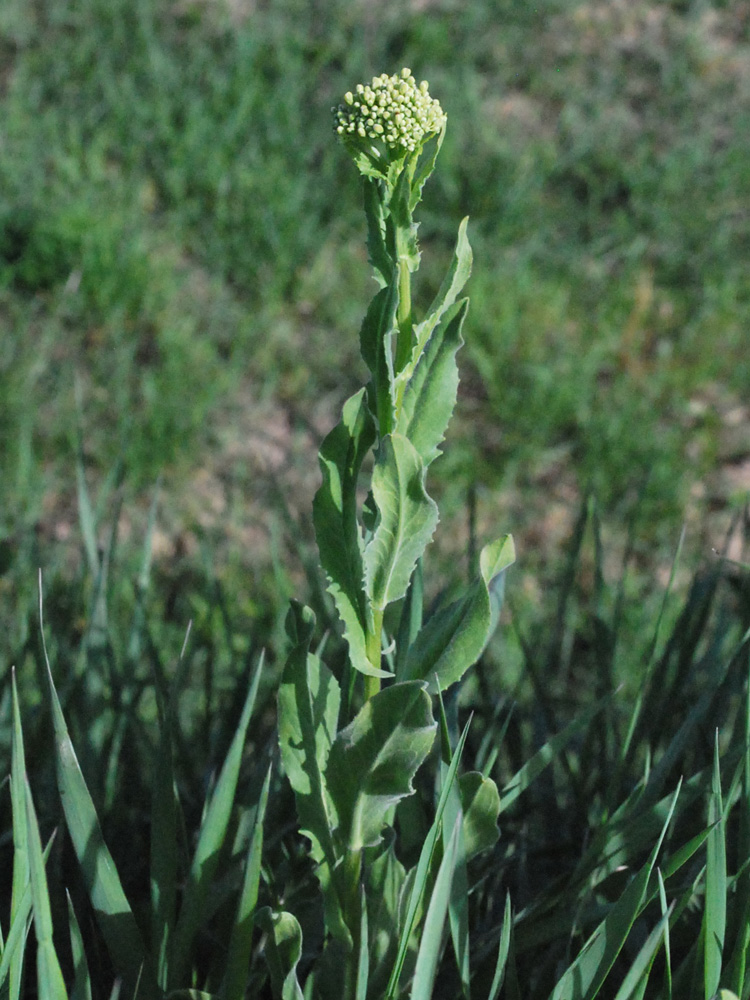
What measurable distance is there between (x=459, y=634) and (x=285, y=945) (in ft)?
0.98

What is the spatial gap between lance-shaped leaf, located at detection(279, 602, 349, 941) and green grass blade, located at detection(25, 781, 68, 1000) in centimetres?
21

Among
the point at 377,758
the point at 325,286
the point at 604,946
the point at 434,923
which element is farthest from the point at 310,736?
the point at 325,286

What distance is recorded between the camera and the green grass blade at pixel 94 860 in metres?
0.91

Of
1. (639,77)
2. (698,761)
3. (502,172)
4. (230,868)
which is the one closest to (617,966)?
(698,761)

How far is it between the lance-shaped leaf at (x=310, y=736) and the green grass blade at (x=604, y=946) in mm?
197

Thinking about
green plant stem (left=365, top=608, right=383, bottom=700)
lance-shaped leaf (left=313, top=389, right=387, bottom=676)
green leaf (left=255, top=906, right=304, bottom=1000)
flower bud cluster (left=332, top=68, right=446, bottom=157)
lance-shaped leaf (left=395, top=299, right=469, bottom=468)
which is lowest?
green leaf (left=255, top=906, right=304, bottom=1000)

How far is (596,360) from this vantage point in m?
2.70

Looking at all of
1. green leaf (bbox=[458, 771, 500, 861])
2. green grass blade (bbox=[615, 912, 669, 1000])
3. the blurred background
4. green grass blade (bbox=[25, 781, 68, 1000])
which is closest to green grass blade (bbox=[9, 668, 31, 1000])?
green grass blade (bbox=[25, 781, 68, 1000])

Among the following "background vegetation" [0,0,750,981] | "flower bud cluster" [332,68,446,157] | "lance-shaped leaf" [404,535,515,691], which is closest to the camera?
"flower bud cluster" [332,68,446,157]

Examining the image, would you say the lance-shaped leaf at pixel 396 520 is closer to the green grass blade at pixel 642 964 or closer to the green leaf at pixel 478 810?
the green leaf at pixel 478 810

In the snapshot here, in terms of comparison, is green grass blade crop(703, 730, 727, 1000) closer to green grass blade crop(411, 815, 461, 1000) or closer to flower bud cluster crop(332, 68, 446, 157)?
green grass blade crop(411, 815, 461, 1000)

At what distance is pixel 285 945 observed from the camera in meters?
0.91

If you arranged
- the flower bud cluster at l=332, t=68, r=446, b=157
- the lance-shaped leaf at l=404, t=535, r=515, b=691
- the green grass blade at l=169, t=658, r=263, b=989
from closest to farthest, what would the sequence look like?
1. the flower bud cluster at l=332, t=68, r=446, b=157
2. the lance-shaped leaf at l=404, t=535, r=515, b=691
3. the green grass blade at l=169, t=658, r=263, b=989

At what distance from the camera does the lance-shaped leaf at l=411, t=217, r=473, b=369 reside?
817 millimetres
